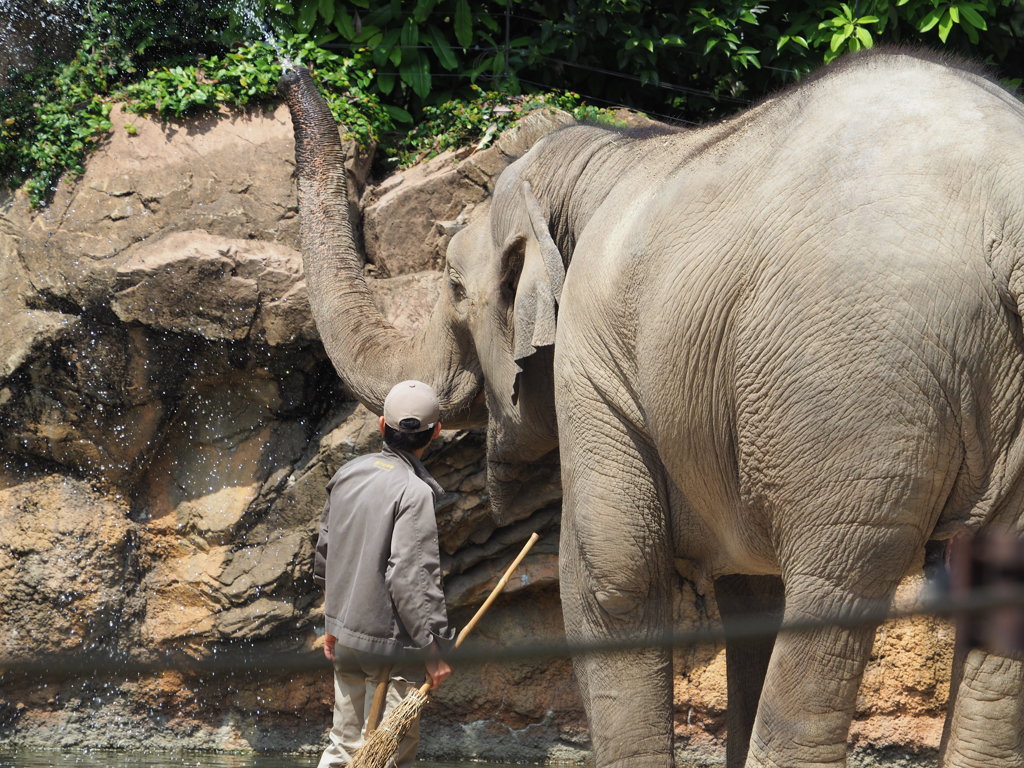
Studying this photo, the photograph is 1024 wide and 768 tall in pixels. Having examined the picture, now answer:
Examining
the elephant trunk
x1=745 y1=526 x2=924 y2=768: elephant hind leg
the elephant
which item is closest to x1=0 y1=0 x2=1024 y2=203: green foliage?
the elephant trunk

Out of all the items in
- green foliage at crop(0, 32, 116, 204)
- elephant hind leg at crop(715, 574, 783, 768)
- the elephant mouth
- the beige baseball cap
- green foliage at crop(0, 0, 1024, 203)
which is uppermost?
green foliage at crop(0, 0, 1024, 203)

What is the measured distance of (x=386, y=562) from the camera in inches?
151

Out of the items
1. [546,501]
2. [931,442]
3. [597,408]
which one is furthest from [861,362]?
[546,501]

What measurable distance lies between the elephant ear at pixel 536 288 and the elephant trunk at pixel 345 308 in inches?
17.8

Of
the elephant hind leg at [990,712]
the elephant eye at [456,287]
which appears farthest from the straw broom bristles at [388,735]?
the elephant hind leg at [990,712]

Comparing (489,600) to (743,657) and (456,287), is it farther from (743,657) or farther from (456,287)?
(456,287)

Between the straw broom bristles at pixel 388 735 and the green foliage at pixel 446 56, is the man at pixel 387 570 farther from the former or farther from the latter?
the green foliage at pixel 446 56

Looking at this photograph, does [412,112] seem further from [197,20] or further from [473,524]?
[473,524]

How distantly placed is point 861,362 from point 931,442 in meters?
0.22

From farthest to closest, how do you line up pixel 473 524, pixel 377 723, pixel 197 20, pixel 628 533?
pixel 197 20 → pixel 473 524 → pixel 377 723 → pixel 628 533

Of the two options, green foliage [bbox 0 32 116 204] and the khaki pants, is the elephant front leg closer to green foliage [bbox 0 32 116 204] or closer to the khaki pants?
the khaki pants

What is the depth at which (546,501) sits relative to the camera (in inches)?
227

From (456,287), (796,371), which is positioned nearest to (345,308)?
(456,287)

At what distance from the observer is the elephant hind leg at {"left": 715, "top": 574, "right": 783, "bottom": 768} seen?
4.12 meters
